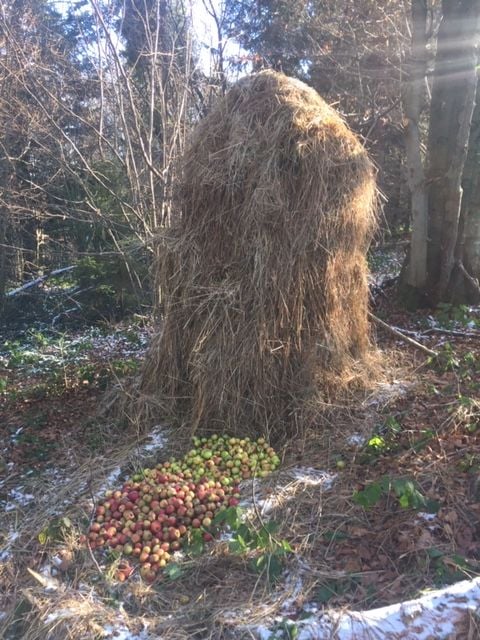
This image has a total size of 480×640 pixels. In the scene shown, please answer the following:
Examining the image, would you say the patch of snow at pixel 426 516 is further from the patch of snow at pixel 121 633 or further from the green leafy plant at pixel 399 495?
the patch of snow at pixel 121 633

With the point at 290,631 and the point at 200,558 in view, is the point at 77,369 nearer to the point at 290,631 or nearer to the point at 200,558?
the point at 200,558

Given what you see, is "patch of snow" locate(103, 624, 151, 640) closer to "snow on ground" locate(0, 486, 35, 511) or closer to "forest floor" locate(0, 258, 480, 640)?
"forest floor" locate(0, 258, 480, 640)

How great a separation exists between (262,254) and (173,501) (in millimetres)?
1741

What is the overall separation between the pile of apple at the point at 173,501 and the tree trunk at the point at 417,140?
4.12 metres

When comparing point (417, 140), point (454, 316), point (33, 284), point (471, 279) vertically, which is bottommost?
point (454, 316)

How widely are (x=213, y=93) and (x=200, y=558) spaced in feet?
19.3

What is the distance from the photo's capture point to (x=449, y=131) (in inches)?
269

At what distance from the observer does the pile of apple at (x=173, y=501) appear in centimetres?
292

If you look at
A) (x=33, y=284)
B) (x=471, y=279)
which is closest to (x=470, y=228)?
(x=471, y=279)

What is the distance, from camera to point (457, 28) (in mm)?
6348

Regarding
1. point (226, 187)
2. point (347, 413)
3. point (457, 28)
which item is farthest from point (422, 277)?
point (226, 187)

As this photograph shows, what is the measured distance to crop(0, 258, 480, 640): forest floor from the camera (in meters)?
2.42

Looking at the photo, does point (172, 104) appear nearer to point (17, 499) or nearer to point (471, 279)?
point (471, 279)

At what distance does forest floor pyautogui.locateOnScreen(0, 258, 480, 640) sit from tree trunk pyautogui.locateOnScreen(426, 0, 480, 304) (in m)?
2.29
